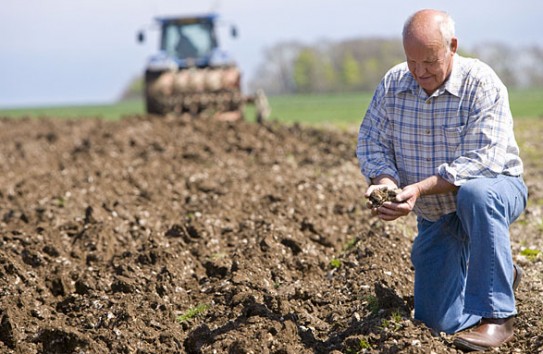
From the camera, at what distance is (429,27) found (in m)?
4.26

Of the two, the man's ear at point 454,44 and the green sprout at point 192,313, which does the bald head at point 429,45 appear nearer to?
the man's ear at point 454,44

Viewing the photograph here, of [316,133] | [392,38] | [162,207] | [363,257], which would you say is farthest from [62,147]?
[392,38]

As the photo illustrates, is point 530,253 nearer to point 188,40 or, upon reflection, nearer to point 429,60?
point 429,60

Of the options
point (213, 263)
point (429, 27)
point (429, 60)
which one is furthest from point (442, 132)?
point (213, 263)

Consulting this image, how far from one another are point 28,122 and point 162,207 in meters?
13.3

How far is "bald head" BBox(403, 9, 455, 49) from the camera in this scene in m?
4.25

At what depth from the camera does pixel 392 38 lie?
63.3 metres

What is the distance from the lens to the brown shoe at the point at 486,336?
4.30 meters

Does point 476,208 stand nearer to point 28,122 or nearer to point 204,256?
point 204,256

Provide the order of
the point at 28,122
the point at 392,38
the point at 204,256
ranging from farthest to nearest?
the point at 392,38 < the point at 28,122 < the point at 204,256

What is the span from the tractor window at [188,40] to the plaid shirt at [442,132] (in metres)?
14.5

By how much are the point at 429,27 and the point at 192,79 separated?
12644mm

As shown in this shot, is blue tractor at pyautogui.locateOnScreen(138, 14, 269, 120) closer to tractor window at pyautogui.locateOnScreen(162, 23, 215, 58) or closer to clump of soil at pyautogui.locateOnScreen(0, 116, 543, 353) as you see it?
tractor window at pyautogui.locateOnScreen(162, 23, 215, 58)

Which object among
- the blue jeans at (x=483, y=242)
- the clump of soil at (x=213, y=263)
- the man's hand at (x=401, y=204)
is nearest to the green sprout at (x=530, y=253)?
the clump of soil at (x=213, y=263)
